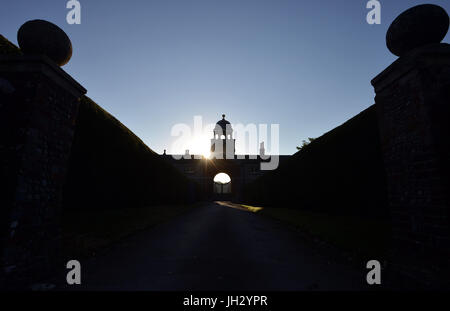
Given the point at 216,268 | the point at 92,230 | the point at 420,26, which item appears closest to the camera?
the point at 420,26

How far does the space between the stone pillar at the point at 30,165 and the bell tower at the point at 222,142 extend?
138 feet

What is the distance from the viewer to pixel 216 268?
14.0 feet

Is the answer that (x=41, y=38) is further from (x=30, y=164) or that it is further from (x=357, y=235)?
(x=357, y=235)

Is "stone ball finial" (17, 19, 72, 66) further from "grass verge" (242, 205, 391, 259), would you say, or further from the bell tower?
the bell tower

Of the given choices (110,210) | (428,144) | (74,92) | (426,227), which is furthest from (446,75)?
(110,210)

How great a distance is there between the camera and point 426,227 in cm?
346

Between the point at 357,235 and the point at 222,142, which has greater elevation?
the point at 222,142

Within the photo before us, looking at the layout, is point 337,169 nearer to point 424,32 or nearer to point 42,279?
point 424,32

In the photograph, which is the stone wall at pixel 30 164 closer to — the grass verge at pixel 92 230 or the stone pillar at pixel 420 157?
the grass verge at pixel 92 230

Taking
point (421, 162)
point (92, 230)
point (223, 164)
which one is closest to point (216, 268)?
point (421, 162)

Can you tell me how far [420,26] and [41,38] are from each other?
24.2ft

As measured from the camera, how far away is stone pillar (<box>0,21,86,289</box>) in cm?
346

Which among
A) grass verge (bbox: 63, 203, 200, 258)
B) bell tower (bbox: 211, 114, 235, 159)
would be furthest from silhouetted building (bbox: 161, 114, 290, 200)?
grass verge (bbox: 63, 203, 200, 258)
